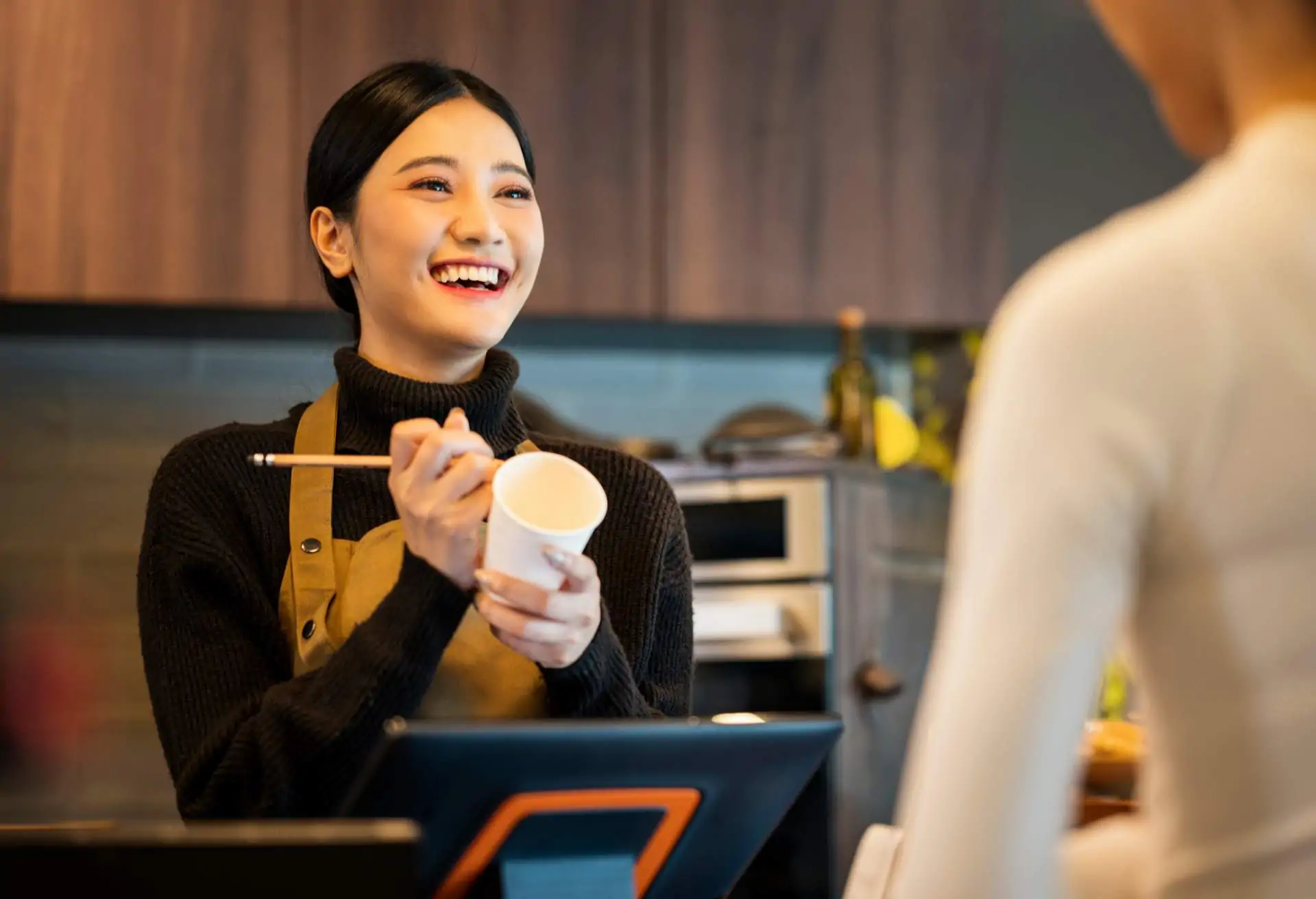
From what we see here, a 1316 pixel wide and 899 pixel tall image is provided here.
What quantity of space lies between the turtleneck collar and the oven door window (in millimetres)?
1677

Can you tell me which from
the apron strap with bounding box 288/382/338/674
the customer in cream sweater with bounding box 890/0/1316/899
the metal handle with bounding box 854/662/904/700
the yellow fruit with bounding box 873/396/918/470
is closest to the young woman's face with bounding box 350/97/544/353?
the apron strap with bounding box 288/382/338/674

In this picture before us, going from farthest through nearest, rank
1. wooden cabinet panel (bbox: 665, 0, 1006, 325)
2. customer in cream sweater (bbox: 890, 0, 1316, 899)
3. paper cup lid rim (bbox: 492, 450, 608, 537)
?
1. wooden cabinet panel (bbox: 665, 0, 1006, 325)
2. paper cup lid rim (bbox: 492, 450, 608, 537)
3. customer in cream sweater (bbox: 890, 0, 1316, 899)

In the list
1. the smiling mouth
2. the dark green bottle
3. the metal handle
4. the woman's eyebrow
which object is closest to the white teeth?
the smiling mouth

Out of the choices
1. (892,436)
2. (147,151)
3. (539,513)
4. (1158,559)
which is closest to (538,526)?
(539,513)

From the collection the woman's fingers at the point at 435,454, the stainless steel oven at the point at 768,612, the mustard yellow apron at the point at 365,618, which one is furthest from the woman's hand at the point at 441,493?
the stainless steel oven at the point at 768,612

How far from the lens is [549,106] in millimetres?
3283

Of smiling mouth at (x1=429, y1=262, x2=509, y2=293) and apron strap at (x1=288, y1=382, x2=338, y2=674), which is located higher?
smiling mouth at (x1=429, y1=262, x2=509, y2=293)

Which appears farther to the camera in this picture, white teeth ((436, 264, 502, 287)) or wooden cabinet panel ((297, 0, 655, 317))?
wooden cabinet panel ((297, 0, 655, 317))

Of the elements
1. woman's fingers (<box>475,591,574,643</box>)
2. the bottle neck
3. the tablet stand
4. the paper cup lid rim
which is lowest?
the tablet stand

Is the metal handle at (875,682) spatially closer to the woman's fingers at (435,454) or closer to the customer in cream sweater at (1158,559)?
the woman's fingers at (435,454)

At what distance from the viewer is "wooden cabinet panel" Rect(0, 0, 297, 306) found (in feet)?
9.80

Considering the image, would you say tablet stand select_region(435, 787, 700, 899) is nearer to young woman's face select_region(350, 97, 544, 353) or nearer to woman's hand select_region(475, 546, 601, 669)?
woman's hand select_region(475, 546, 601, 669)

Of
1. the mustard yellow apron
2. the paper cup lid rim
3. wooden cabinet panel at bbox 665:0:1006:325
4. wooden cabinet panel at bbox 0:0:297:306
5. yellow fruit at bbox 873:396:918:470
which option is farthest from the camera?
yellow fruit at bbox 873:396:918:470

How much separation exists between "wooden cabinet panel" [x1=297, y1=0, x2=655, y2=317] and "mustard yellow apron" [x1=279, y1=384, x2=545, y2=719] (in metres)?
1.84
